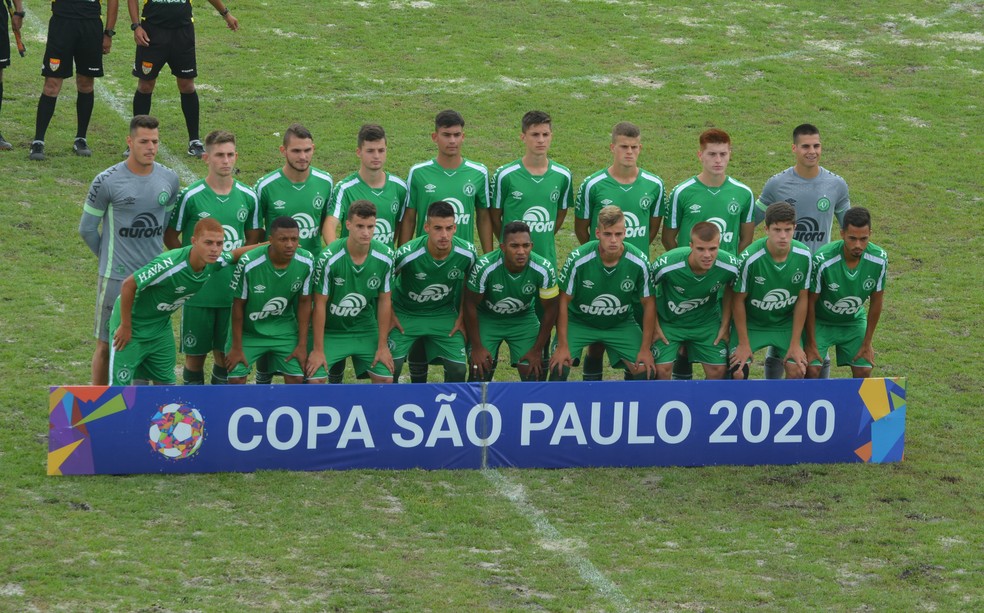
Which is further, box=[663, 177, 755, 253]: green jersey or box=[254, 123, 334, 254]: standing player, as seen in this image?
box=[663, 177, 755, 253]: green jersey

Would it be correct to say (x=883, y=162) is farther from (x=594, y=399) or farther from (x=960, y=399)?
(x=594, y=399)

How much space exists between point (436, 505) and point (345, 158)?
24.2ft

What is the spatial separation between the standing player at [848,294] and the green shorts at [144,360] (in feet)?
14.5

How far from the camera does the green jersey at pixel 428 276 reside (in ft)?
30.3

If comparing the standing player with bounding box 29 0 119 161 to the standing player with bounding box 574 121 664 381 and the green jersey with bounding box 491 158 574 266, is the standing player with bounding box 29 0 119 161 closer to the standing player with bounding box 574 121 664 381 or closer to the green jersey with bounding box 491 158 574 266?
the green jersey with bounding box 491 158 574 266

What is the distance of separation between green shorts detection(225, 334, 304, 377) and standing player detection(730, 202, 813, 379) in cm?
304

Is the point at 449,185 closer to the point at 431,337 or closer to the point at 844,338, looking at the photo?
the point at 431,337

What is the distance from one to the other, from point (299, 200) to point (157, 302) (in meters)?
1.42

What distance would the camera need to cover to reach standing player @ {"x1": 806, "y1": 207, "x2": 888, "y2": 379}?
9330 millimetres

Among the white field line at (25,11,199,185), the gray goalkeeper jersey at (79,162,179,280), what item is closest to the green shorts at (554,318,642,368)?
the gray goalkeeper jersey at (79,162,179,280)

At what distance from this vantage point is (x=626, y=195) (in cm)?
993

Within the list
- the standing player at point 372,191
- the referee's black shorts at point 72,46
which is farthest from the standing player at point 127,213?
the referee's black shorts at point 72,46

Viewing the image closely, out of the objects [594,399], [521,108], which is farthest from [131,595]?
[521,108]

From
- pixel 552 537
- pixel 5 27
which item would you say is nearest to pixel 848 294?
pixel 552 537
